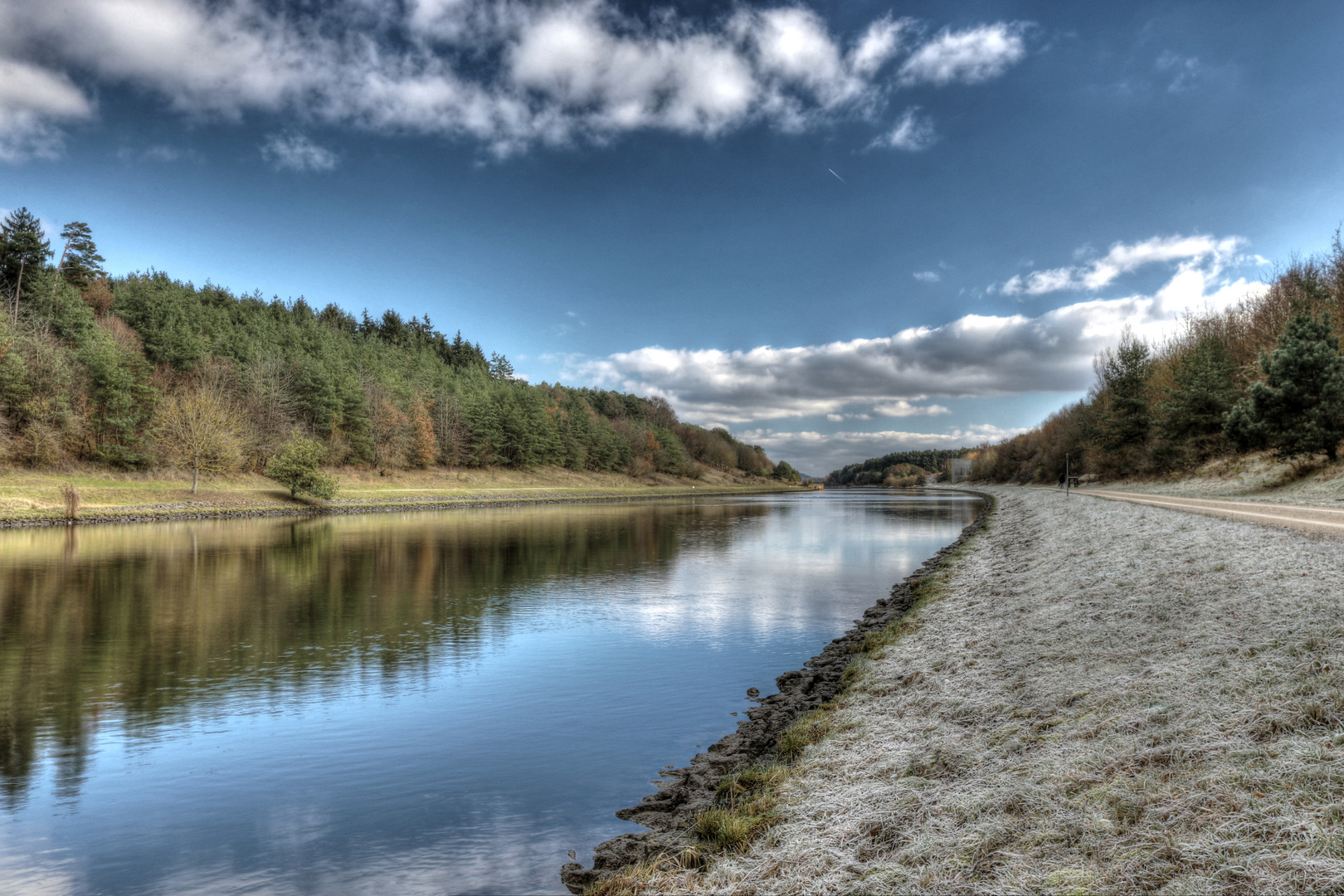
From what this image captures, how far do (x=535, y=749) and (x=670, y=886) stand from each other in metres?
3.92

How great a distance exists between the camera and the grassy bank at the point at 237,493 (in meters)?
42.9

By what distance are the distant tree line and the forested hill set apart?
230ft

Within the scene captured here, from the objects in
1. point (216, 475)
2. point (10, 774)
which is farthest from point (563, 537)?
point (216, 475)

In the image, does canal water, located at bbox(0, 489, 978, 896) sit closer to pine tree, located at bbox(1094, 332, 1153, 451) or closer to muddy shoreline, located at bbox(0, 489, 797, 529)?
muddy shoreline, located at bbox(0, 489, 797, 529)

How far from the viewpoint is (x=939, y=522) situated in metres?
50.6

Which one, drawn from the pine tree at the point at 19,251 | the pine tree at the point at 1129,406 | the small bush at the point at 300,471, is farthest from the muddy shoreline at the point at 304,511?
the pine tree at the point at 1129,406

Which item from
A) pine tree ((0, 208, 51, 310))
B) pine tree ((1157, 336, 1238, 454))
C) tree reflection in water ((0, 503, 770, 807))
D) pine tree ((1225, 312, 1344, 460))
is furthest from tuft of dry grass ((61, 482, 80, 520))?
pine tree ((1157, 336, 1238, 454))

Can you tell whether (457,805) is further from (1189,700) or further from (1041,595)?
(1041,595)

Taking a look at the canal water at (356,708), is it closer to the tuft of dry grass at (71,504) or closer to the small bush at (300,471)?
the tuft of dry grass at (71,504)

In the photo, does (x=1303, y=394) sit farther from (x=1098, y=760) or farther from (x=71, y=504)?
(x=71, y=504)

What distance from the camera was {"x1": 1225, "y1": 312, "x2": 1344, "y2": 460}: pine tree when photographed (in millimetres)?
28984

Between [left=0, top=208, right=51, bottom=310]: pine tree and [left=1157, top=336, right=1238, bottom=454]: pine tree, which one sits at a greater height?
[left=0, top=208, right=51, bottom=310]: pine tree

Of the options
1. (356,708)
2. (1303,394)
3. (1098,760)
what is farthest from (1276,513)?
(356,708)

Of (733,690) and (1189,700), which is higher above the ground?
(1189,700)
